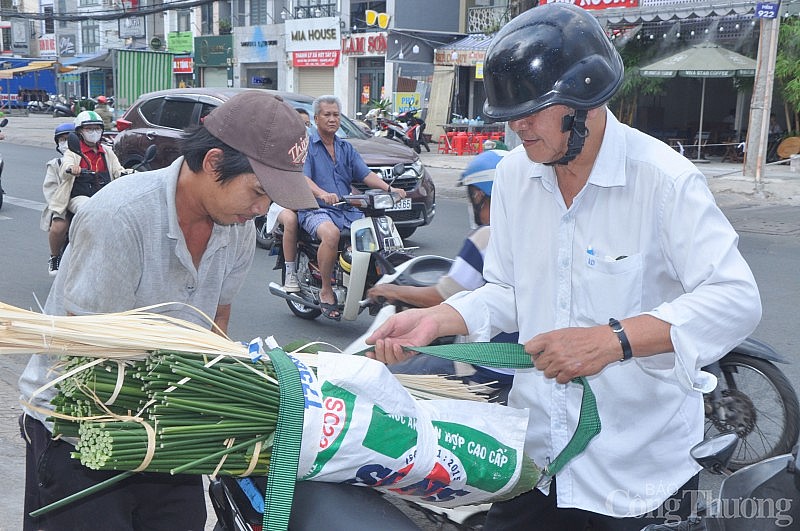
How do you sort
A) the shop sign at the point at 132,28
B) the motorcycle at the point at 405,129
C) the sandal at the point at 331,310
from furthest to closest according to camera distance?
the shop sign at the point at 132,28
the motorcycle at the point at 405,129
the sandal at the point at 331,310

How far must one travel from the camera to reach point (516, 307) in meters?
2.17

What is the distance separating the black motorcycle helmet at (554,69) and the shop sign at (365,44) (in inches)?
1091

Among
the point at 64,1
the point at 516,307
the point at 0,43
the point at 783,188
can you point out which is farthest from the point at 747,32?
the point at 0,43

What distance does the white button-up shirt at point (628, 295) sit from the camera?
1.71m

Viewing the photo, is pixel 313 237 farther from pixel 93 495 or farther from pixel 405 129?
pixel 405 129

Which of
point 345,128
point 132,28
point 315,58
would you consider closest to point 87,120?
point 345,128

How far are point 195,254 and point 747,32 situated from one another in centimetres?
1859

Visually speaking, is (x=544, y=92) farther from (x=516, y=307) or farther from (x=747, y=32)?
(x=747, y=32)

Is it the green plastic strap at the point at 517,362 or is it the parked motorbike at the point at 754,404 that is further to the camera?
Result: the parked motorbike at the point at 754,404

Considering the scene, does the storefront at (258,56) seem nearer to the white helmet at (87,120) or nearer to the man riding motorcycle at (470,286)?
the white helmet at (87,120)

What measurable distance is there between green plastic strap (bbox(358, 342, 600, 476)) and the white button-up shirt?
3.5 inches

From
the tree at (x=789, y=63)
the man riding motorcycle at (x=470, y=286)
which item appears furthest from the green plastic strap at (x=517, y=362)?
the tree at (x=789, y=63)

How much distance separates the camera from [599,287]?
1898 mm

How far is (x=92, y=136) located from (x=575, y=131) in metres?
7.04
